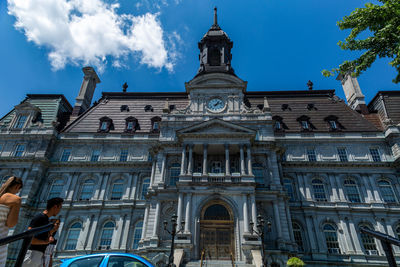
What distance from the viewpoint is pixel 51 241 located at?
6.36 m

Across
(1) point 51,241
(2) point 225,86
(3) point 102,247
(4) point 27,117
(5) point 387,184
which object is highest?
(2) point 225,86

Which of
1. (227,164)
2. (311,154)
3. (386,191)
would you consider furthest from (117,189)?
Result: (386,191)

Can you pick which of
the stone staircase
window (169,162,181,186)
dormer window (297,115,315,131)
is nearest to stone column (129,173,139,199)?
window (169,162,181,186)

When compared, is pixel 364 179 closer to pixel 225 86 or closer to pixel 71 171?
pixel 225 86

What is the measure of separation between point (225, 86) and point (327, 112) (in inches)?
628

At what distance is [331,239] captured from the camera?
26.5 m

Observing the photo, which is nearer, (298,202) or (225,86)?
(298,202)

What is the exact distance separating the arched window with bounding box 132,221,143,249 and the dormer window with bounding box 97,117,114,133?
538 inches

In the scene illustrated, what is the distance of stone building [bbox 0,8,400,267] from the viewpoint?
2355 cm

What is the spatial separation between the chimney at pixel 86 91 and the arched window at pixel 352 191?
3829cm

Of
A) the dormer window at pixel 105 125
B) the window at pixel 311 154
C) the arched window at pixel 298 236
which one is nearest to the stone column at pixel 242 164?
the arched window at pixel 298 236

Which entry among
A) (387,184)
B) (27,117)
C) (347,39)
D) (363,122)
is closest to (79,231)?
(27,117)

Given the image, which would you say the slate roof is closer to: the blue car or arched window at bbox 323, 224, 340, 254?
arched window at bbox 323, 224, 340, 254

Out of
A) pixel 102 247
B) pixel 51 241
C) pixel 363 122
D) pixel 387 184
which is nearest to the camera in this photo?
pixel 51 241
